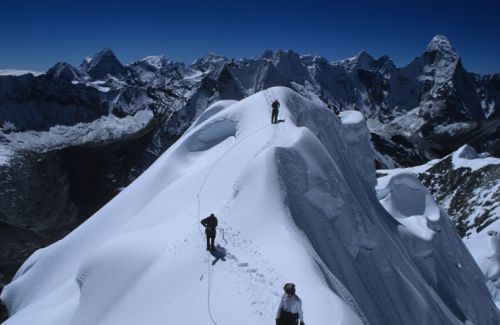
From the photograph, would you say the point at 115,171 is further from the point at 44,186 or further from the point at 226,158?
the point at 226,158

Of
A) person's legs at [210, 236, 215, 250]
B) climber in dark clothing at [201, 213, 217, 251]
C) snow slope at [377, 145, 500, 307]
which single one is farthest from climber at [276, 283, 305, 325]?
snow slope at [377, 145, 500, 307]

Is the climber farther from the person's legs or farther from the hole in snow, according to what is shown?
the hole in snow

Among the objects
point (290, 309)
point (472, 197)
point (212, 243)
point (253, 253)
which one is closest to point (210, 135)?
point (212, 243)

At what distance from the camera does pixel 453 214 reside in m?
64.0

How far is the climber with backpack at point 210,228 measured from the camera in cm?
1772

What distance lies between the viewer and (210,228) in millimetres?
17969

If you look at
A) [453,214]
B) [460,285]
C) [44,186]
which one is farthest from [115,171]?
[460,285]

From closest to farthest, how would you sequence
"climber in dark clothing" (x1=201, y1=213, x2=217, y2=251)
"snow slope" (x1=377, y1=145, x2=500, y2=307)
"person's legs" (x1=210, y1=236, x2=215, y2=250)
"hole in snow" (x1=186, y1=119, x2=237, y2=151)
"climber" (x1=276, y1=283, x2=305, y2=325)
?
"climber" (x1=276, y1=283, x2=305, y2=325) < "climber in dark clothing" (x1=201, y1=213, x2=217, y2=251) < "person's legs" (x1=210, y1=236, x2=215, y2=250) < "hole in snow" (x1=186, y1=119, x2=237, y2=151) < "snow slope" (x1=377, y1=145, x2=500, y2=307)

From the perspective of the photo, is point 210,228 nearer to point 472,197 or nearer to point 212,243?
point 212,243

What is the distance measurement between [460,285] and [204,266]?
30.1 m

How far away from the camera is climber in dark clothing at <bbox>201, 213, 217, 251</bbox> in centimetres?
1771

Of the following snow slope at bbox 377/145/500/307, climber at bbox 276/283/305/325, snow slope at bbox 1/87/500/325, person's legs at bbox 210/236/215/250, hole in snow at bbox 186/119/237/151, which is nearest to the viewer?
climber at bbox 276/283/305/325

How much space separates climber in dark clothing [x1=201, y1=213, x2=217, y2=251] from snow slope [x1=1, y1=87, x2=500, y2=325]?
1.60 feet

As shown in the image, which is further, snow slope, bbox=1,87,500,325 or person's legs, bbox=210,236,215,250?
person's legs, bbox=210,236,215,250
